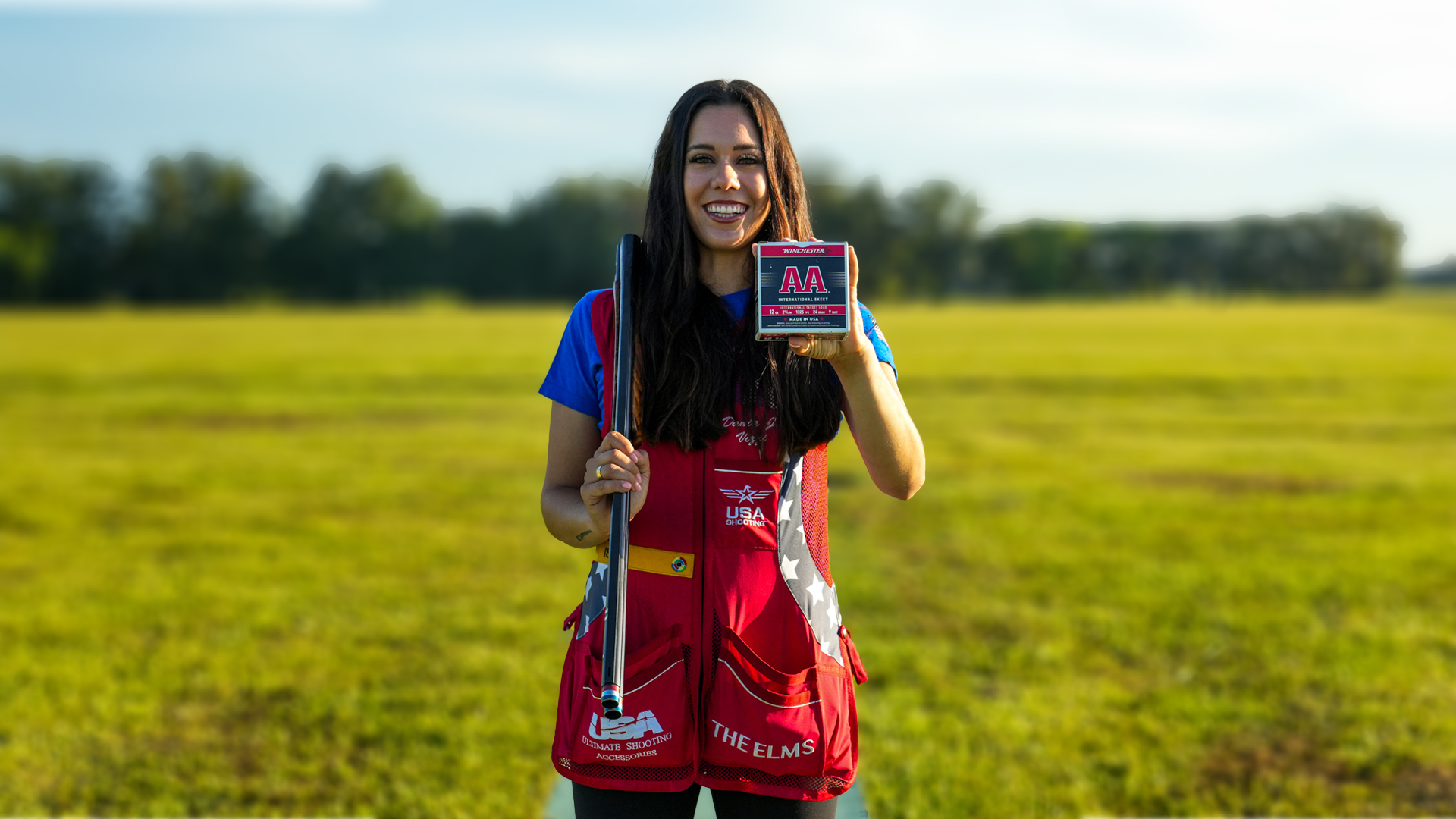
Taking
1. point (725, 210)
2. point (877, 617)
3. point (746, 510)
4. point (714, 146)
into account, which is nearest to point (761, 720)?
point (746, 510)

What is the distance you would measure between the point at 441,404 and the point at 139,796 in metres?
16.3

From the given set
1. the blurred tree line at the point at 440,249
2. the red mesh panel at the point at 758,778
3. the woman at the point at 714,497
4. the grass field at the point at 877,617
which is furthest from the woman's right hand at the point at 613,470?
the blurred tree line at the point at 440,249

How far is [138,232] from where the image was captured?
9144cm

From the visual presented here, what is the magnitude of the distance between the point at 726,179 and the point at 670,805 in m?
1.28

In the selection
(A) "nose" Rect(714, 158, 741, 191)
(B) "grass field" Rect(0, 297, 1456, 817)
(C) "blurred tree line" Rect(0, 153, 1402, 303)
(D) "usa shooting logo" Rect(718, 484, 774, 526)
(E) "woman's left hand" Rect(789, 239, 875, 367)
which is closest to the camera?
(E) "woman's left hand" Rect(789, 239, 875, 367)

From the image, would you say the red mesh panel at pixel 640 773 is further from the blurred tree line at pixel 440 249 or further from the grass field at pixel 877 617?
the blurred tree line at pixel 440 249

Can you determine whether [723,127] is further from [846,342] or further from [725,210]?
[846,342]

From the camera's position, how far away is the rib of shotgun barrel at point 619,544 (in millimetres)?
2162

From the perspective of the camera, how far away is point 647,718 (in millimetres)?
2248

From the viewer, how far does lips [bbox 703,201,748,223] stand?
88.2 inches

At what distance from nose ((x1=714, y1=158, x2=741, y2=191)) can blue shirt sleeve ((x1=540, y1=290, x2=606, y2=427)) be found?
352 mm

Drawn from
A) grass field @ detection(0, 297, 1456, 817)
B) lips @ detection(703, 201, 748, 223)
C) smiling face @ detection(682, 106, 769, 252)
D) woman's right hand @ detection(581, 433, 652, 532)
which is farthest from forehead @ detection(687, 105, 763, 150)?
grass field @ detection(0, 297, 1456, 817)

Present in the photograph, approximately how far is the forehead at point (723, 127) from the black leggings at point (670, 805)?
1.32 metres

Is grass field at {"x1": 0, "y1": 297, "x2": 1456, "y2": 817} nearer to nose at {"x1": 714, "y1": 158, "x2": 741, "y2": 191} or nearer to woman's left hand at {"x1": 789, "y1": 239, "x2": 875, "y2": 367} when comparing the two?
woman's left hand at {"x1": 789, "y1": 239, "x2": 875, "y2": 367}
